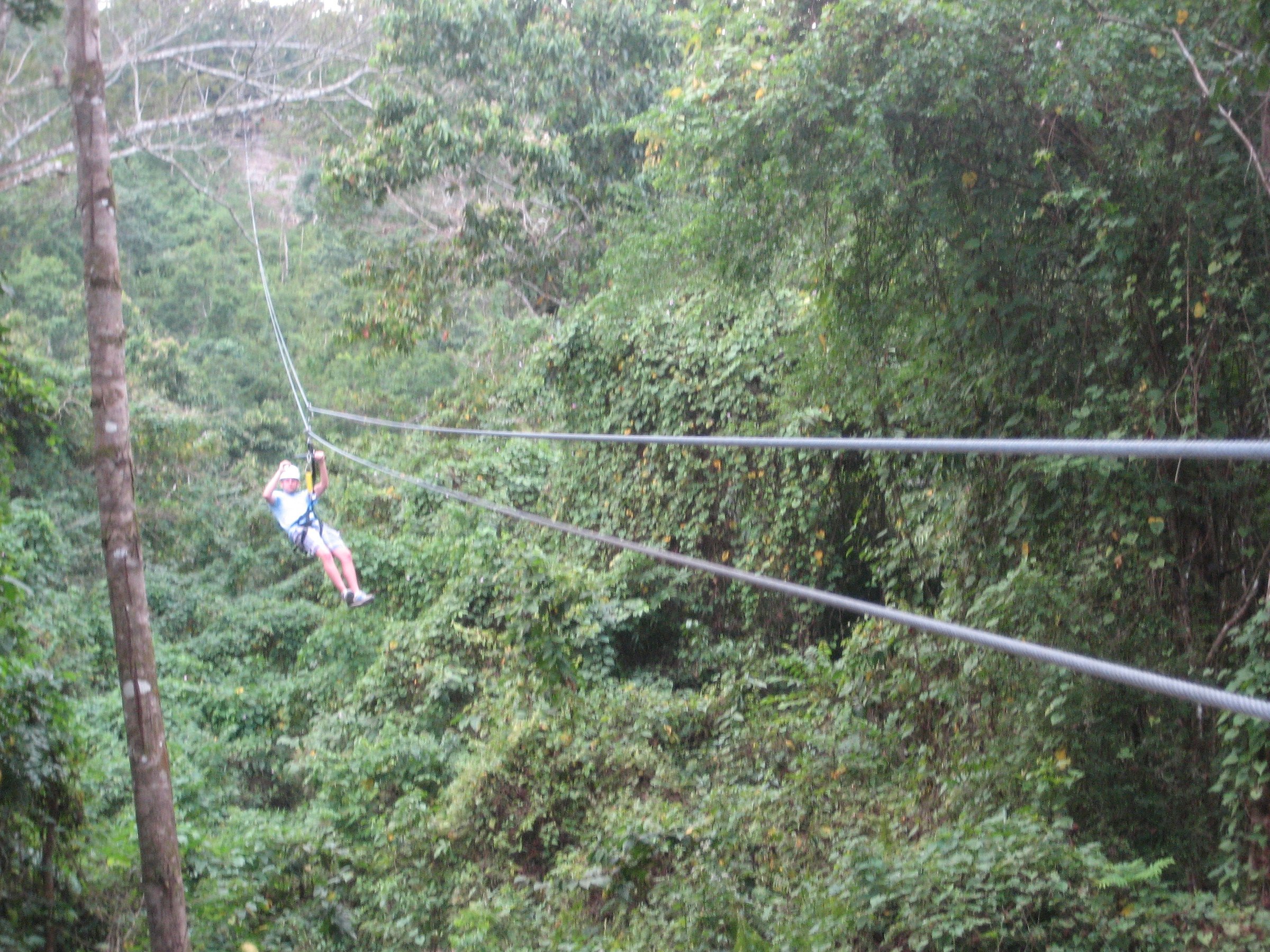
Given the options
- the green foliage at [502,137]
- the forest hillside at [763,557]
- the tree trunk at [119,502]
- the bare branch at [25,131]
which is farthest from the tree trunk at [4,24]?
the tree trunk at [119,502]

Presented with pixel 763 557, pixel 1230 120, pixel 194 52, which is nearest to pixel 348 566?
pixel 763 557

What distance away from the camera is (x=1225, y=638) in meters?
4.06

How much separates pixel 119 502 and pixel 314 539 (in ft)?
14.9

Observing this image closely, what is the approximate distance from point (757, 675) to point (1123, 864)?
3.88m

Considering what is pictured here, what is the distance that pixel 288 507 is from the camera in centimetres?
950

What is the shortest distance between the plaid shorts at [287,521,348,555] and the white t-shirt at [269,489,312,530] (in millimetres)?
118

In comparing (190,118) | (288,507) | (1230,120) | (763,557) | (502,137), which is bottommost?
(763,557)

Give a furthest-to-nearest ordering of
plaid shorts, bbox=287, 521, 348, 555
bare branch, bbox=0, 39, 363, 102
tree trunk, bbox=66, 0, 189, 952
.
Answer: bare branch, bbox=0, 39, 363, 102 → plaid shorts, bbox=287, 521, 348, 555 → tree trunk, bbox=66, 0, 189, 952

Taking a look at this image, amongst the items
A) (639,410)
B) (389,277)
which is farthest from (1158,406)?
(389,277)

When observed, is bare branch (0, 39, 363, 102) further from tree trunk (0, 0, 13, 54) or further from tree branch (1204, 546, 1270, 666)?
tree branch (1204, 546, 1270, 666)

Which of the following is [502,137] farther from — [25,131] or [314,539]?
[25,131]

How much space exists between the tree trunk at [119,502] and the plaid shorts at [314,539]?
14.3ft

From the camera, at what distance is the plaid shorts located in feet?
30.3

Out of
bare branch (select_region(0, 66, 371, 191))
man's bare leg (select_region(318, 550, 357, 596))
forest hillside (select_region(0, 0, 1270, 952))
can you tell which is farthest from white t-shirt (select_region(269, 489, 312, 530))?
bare branch (select_region(0, 66, 371, 191))
